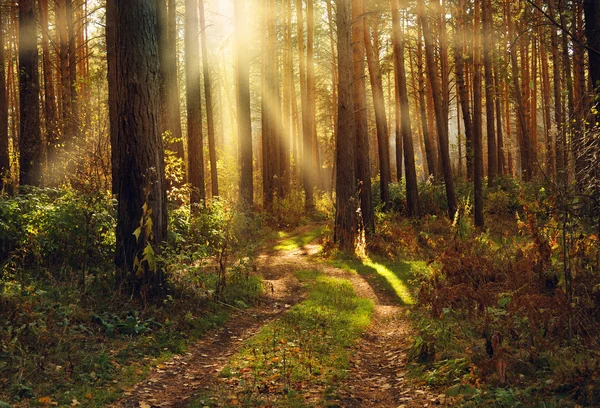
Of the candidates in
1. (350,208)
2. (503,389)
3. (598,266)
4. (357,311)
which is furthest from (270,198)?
(503,389)

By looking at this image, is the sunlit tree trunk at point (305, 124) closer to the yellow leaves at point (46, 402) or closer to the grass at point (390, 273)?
the grass at point (390, 273)

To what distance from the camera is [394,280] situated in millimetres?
11555

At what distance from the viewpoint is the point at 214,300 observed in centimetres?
845

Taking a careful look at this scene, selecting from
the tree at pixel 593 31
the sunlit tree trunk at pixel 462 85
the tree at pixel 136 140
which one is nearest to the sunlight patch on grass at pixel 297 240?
the sunlit tree trunk at pixel 462 85

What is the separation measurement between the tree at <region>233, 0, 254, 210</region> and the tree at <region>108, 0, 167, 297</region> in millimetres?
12126

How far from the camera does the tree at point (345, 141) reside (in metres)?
14.8

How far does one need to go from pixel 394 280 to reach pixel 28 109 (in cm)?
980

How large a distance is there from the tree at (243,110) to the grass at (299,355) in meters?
11.4

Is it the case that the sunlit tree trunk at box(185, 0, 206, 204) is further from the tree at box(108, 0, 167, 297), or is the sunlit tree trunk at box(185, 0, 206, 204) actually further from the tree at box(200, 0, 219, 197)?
the tree at box(108, 0, 167, 297)

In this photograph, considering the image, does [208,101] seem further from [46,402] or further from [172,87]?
[46,402]

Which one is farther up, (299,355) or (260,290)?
(260,290)

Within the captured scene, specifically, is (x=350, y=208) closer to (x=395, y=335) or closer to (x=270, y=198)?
(x=395, y=335)

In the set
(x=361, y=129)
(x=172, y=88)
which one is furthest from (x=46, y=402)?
(x=361, y=129)

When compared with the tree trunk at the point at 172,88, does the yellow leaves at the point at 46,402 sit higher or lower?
lower
